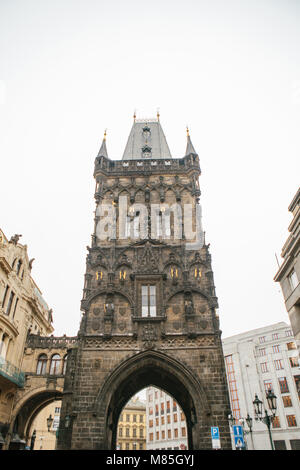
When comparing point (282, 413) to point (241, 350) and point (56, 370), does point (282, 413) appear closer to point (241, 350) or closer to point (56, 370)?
point (241, 350)

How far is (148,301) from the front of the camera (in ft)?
72.9

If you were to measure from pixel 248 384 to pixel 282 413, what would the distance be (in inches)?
257

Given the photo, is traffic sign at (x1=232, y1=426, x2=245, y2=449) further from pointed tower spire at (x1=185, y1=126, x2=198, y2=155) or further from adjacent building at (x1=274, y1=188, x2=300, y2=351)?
pointed tower spire at (x1=185, y1=126, x2=198, y2=155)

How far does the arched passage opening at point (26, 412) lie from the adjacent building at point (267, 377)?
96.0 ft

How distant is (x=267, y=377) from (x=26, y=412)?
1421 inches

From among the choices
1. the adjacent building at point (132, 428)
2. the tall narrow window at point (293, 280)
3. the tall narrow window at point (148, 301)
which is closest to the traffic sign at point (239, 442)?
the tall narrow window at point (148, 301)

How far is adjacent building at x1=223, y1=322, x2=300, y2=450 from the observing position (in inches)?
1788

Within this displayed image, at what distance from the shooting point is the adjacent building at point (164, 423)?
59688 mm

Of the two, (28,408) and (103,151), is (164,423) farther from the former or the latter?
(103,151)

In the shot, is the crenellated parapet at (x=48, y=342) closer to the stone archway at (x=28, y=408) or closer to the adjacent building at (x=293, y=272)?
the stone archway at (x=28, y=408)

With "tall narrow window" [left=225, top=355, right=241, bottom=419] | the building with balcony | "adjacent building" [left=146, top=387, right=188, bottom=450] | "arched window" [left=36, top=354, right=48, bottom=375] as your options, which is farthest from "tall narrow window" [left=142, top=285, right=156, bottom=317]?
"adjacent building" [left=146, top=387, right=188, bottom=450]

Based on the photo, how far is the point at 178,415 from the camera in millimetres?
61406

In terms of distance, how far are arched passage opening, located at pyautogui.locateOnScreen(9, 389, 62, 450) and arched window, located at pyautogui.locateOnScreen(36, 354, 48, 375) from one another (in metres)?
1.76
